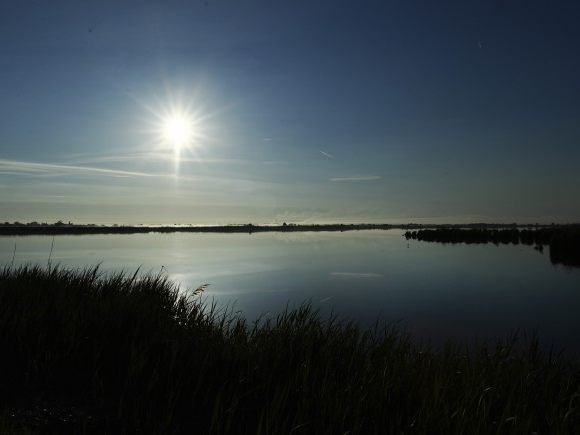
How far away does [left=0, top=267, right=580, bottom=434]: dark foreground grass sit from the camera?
5.99 m

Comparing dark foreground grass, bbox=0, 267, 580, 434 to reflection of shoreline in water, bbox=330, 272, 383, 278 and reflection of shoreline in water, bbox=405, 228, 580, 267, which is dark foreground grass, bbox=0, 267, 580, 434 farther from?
reflection of shoreline in water, bbox=405, 228, 580, 267

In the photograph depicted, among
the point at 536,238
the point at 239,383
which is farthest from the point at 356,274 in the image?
the point at 536,238

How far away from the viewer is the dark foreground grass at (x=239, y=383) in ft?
19.6

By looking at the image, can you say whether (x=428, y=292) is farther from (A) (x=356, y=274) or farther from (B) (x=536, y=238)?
(B) (x=536, y=238)

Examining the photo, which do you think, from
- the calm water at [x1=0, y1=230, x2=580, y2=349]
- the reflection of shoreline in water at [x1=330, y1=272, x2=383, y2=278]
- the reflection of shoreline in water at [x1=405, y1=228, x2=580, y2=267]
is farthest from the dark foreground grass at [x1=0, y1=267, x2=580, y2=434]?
the reflection of shoreline in water at [x1=405, y1=228, x2=580, y2=267]

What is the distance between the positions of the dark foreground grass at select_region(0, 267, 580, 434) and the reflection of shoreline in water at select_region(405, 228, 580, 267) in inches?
1419

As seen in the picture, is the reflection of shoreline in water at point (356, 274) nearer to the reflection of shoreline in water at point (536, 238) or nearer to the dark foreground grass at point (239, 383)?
the reflection of shoreline in water at point (536, 238)

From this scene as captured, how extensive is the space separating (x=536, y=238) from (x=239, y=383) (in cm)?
7612

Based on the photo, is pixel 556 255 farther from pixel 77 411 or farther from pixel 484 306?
pixel 77 411

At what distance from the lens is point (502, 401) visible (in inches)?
284

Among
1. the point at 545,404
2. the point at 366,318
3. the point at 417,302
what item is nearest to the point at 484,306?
the point at 417,302

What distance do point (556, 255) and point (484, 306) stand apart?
2898 centimetres

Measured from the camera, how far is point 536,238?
71.5 m

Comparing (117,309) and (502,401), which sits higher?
(117,309)
